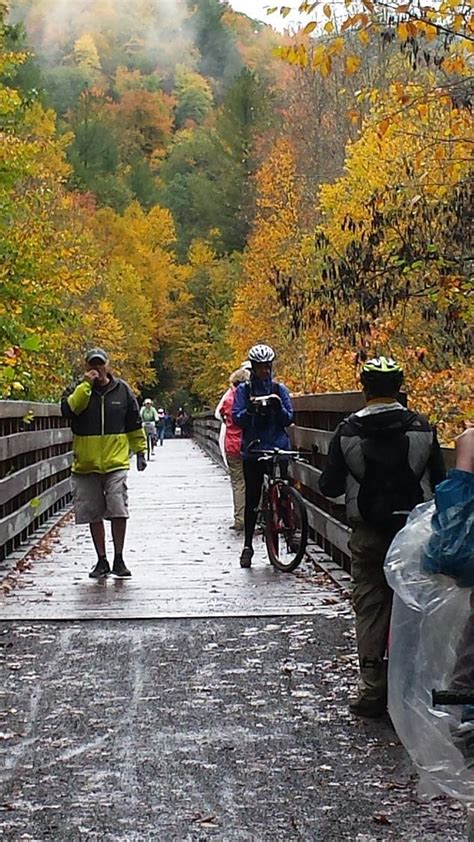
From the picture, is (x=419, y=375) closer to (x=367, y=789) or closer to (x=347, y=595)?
(x=347, y=595)

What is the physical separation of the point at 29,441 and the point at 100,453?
9.34ft

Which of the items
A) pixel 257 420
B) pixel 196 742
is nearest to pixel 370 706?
pixel 196 742

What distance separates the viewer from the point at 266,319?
45.8 meters

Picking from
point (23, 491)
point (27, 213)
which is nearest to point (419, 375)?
point (23, 491)

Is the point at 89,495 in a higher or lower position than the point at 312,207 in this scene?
lower

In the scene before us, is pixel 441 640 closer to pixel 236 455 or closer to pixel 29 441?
pixel 29 441

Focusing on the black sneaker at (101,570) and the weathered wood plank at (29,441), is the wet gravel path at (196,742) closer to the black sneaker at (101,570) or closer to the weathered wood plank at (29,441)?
the black sneaker at (101,570)

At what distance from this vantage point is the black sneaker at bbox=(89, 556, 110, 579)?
1027cm

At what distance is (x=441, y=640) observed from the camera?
4.36 meters

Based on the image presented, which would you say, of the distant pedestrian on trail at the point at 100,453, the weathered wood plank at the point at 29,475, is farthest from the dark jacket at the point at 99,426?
the weathered wood plank at the point at 29,475

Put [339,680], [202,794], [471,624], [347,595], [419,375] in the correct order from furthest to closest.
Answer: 1. [419,375]
2. [347,595]
3. [339,680]
4. [202,794]
5. [471,624]

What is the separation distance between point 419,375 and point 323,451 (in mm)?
9488

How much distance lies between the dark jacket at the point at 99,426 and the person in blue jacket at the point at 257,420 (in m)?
1.08

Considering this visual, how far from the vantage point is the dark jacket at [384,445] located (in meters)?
6.06
